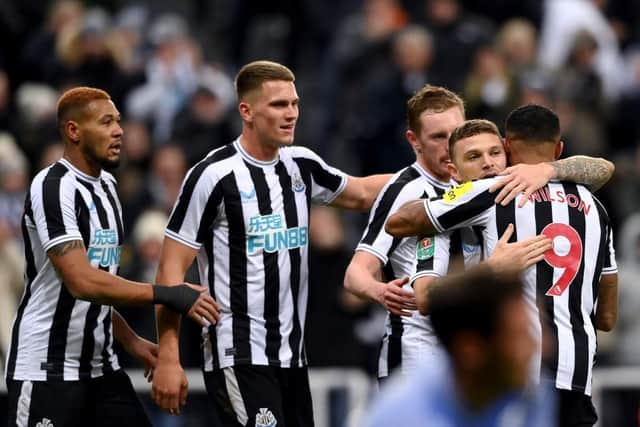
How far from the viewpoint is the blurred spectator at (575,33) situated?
1452 cm

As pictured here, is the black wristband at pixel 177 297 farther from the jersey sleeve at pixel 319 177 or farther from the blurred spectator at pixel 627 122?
the blurred spectator at pixel 627 122

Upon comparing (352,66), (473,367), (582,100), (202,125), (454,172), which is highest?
(352,66)

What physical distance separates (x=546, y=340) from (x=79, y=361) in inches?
93.7

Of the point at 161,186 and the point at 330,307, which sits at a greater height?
the point at 161,186

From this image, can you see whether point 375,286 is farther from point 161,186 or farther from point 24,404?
point 161,186

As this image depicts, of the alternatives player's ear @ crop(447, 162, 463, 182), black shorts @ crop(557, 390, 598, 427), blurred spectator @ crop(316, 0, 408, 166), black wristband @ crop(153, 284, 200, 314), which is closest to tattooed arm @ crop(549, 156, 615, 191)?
player's ear @ crop(447, 162, 463, 182)

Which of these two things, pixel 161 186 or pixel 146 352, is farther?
pixel 161 186

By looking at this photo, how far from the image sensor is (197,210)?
7.35m

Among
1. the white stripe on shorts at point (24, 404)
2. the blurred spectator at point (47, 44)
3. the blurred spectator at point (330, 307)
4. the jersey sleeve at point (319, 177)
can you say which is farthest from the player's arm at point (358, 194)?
the blurred spectator at point (47, 44)

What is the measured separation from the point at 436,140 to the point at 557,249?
3.89 feet

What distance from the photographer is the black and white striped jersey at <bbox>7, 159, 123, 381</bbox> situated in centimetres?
730

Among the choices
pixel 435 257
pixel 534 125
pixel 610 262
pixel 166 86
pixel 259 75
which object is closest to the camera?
pixel 534 125

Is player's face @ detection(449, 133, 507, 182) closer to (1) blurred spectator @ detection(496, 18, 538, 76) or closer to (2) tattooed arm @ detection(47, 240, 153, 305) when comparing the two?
(2) tattooed arm @ detection(47, 240, 153, 305)

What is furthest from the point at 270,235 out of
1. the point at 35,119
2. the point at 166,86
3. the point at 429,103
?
the point at 166,86
